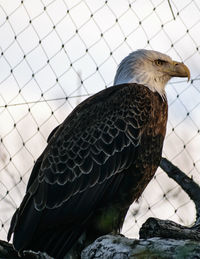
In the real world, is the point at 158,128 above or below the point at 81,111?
below

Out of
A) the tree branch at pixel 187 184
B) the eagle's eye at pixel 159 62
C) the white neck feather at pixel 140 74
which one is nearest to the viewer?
the tree branch at pixel 187 184

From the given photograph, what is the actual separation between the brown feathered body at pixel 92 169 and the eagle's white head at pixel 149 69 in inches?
12.0

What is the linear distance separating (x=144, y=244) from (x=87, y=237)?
1832mm

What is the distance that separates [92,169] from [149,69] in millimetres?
1127

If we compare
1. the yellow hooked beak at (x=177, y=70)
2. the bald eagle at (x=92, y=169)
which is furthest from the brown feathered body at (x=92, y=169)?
the yellow hooked beak at (x=177, y=70)

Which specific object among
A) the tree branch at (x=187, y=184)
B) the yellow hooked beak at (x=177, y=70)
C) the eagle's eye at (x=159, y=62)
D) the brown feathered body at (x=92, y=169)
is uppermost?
the eagle's eye at (x=159, y=62)

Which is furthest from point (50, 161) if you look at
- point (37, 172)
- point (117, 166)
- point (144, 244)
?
point (144, 244)

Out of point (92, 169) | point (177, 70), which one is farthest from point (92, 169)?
point (177, 70)

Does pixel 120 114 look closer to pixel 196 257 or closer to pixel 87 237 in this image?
pixel 87 237

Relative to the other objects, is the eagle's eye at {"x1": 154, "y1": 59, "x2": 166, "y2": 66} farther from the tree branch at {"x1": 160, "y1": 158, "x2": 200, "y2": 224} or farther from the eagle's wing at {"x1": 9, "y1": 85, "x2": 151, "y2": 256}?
the tree branch at {"x1": 160, "y1": 158, "x2": 200, "y2": 224}

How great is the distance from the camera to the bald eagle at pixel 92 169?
4613 mm

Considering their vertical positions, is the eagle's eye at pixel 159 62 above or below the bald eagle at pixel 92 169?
above

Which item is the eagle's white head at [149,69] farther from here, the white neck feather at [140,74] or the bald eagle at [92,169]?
the bald eagle at [92,169]

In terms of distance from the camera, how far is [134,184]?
4.86m
